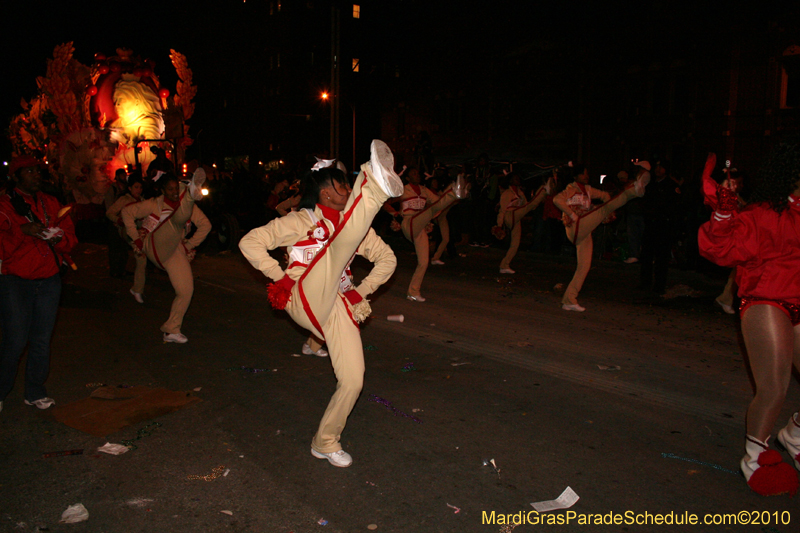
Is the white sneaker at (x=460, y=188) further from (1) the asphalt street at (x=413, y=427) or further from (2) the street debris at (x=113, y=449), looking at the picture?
(2) the street debris at (x=113, y=449)

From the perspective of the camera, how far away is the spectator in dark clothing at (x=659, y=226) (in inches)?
394

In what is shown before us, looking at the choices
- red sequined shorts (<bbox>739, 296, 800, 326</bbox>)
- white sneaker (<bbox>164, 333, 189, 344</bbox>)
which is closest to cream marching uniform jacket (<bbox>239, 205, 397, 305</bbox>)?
red sequined shorts (<bbox>739, 296, 800, 326</bbox>)

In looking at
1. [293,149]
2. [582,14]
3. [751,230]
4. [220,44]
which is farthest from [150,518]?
[220,44]

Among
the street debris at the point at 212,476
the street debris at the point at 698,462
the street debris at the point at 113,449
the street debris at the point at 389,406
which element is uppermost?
the street debris at the point at 698,462

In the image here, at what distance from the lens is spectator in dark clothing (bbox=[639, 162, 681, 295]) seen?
1002 cm

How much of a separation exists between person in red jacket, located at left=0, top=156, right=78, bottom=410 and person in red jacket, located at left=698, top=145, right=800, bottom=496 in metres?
4.77

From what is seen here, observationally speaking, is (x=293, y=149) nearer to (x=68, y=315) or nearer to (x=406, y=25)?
(x=406, y=25)

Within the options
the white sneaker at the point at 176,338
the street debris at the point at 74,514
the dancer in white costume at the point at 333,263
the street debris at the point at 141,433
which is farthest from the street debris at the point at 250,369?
the street debris at the point at 74,514

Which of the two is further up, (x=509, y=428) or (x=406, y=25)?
(x=406, y=25)

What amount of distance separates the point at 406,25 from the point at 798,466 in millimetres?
37040

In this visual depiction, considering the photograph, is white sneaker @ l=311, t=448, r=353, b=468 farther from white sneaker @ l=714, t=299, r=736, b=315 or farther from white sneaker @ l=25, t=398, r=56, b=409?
white sneaker @ l=714, t=299, r=736, b=315

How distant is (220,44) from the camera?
161 ft

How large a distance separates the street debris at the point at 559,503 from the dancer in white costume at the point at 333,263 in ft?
4.09

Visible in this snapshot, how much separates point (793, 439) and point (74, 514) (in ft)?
14.7
